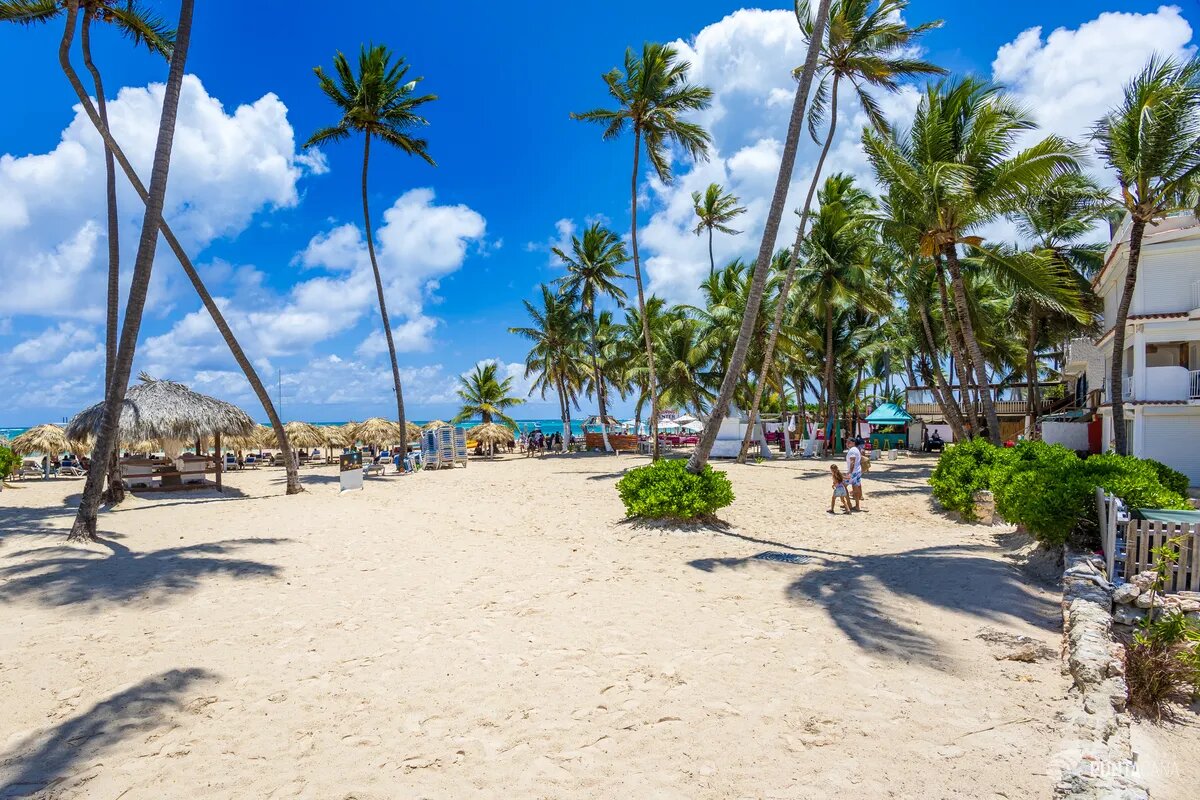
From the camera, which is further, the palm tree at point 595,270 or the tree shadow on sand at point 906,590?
the palm tree at point 595,270

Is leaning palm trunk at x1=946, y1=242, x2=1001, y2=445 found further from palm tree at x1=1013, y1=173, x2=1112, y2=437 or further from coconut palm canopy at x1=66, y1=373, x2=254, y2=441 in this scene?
coconut palm canopy at x1=66, y1=373, x2=254, y2=441

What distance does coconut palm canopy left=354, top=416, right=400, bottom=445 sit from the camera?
32781mm

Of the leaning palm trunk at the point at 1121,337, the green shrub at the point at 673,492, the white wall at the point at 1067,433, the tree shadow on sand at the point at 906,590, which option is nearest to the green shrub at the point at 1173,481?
the tree shadow on sand at the point at 906,590

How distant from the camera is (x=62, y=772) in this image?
3.81 meters

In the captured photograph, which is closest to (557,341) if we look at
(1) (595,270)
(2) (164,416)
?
(1) (595,270)

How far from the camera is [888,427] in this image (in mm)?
42781

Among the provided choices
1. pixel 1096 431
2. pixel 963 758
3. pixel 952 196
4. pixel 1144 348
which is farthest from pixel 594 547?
pixel 1096 431

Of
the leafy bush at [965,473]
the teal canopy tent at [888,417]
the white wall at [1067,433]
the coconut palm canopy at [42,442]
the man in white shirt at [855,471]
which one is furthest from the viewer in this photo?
the teal canopy tent at [888,417]

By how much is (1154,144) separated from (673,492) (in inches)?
508

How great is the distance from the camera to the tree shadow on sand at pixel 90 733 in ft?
12.3

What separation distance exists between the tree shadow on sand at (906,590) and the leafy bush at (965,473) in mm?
3644

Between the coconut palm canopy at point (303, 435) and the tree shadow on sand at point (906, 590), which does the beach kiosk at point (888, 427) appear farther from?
the coconut palm canopy at point (303, 435)

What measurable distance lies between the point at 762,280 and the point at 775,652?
7.00 metres

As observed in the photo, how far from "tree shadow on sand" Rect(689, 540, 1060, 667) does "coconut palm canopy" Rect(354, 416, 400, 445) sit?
88.0ft
